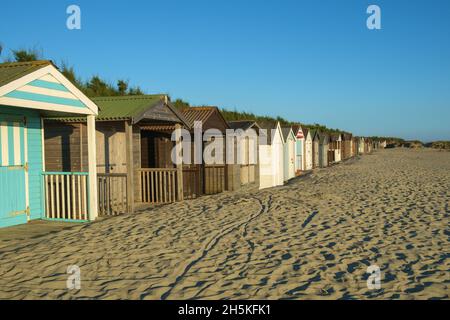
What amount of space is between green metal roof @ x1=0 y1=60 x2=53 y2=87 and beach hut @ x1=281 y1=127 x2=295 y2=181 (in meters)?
15.7

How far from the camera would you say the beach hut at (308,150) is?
1150 inches

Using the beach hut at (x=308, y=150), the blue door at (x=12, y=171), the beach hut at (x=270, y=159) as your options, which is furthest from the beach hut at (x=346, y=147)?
the blue door at (x=12, y=171)

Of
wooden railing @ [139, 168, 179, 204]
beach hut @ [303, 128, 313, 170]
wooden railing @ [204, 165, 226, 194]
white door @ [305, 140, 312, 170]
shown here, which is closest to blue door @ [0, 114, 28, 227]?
wooden railing @ [139, 168, 179, 204]

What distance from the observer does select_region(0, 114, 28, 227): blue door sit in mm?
7785

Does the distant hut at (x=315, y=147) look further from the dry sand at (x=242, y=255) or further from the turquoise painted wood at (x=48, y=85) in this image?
the turquoise painted wood at (x=48, y=85)

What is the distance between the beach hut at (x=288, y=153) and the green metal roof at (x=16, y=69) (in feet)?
51.6

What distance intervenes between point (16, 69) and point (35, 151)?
2081 mm

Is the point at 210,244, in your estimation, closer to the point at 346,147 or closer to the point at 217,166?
the point at 217,166

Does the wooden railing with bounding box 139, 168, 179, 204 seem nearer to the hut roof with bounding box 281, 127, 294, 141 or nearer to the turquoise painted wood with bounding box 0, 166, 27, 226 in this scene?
the turquoise painted wood with bounding box 0, 166, 27, 226

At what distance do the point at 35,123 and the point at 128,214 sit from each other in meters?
3.01
